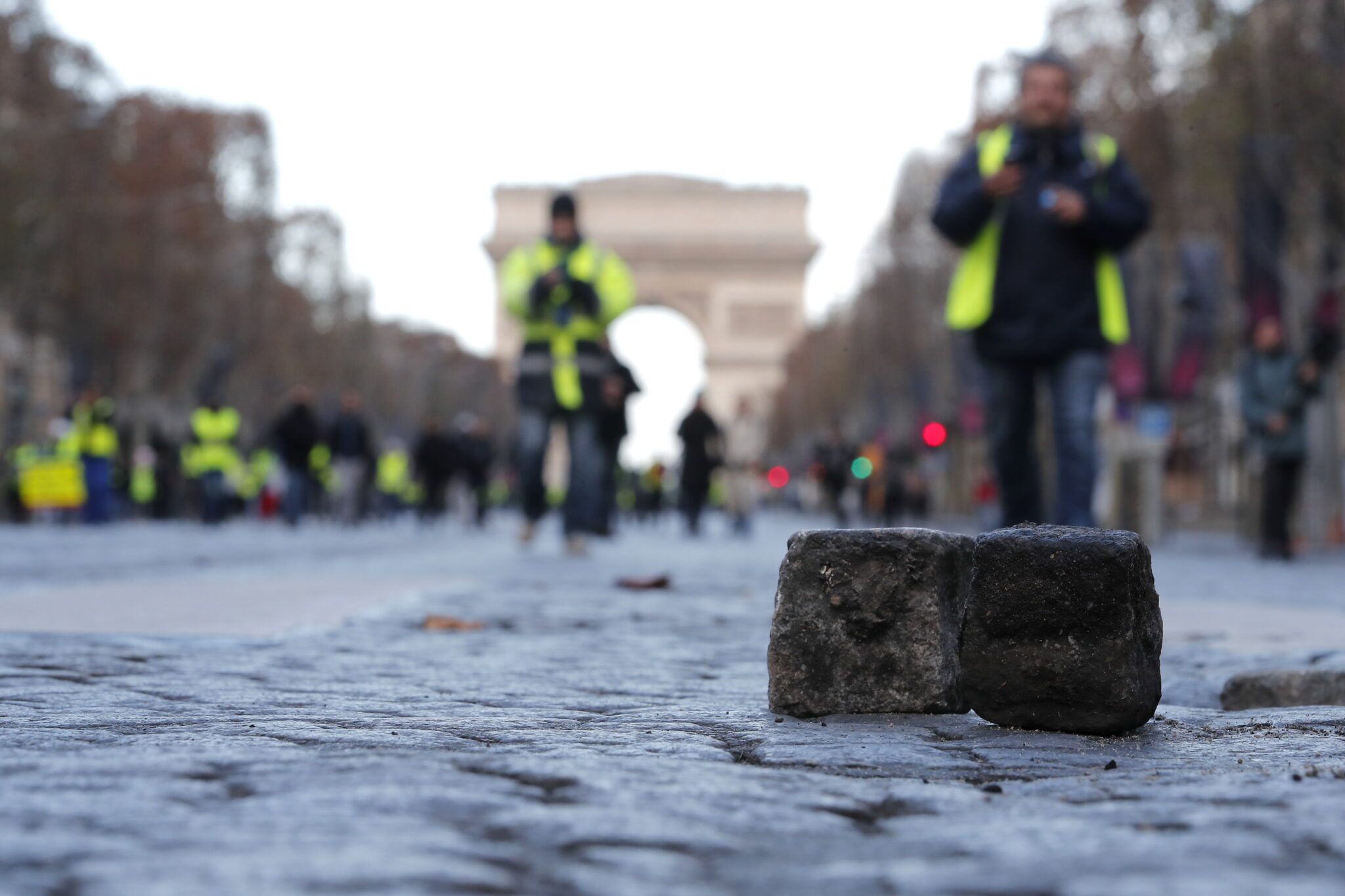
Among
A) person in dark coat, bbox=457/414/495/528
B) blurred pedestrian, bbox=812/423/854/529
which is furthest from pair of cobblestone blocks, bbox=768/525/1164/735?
blurred pedestrian, bbox=812/423/854/529

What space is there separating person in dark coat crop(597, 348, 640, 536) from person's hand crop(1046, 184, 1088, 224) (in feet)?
15.8

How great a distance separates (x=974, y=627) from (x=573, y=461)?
851 cm

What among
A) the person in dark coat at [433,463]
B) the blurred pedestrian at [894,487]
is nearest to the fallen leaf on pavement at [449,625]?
the person in dark coat at [433,463]

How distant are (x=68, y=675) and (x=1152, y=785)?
221cm

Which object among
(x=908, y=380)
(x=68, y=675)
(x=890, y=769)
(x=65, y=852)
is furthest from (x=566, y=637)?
(x=908, y=380)

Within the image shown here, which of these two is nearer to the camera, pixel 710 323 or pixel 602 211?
pixel 602 211

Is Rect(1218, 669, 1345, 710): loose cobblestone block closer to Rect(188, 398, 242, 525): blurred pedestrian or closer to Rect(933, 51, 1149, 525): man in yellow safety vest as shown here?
Rect(933, 51, 1149, 525): man in yellow safety vest

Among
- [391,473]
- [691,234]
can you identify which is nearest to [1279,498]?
[391,473]

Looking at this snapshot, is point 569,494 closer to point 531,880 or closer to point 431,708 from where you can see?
point 431,708

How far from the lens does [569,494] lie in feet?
37.5

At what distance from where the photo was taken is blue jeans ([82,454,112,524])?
23.4m

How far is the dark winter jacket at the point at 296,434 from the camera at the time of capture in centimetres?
2281

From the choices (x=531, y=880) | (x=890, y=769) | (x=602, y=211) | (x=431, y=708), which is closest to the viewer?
(x=531, y=880)

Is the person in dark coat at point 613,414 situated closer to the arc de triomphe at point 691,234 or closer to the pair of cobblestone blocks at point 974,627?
the pair of cobblestone blocks at point 974,627
